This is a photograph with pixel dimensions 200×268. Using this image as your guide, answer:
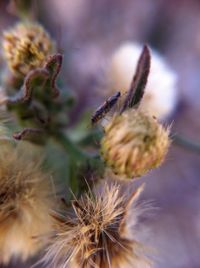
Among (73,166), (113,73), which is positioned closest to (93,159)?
(73,166)

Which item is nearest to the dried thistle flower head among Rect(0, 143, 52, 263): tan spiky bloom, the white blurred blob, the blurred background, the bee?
Rect(0, 143, 52, 263): tan spiky bloom

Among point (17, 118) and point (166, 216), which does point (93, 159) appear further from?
point (166, 216)

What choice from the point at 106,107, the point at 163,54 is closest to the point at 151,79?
the point at 106,107

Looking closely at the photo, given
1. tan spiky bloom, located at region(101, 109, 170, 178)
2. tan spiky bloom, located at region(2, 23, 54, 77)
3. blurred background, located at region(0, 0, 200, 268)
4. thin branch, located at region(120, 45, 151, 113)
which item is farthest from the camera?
blurred background, located at region(0, 0, 200, 268)

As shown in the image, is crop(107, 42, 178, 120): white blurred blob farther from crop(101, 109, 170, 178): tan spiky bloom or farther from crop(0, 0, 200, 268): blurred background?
crop(0, 0, 200, 268): blurred background

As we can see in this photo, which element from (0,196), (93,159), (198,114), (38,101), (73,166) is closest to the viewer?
(0,196)

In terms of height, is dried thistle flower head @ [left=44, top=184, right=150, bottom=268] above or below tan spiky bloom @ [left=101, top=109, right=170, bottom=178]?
below
